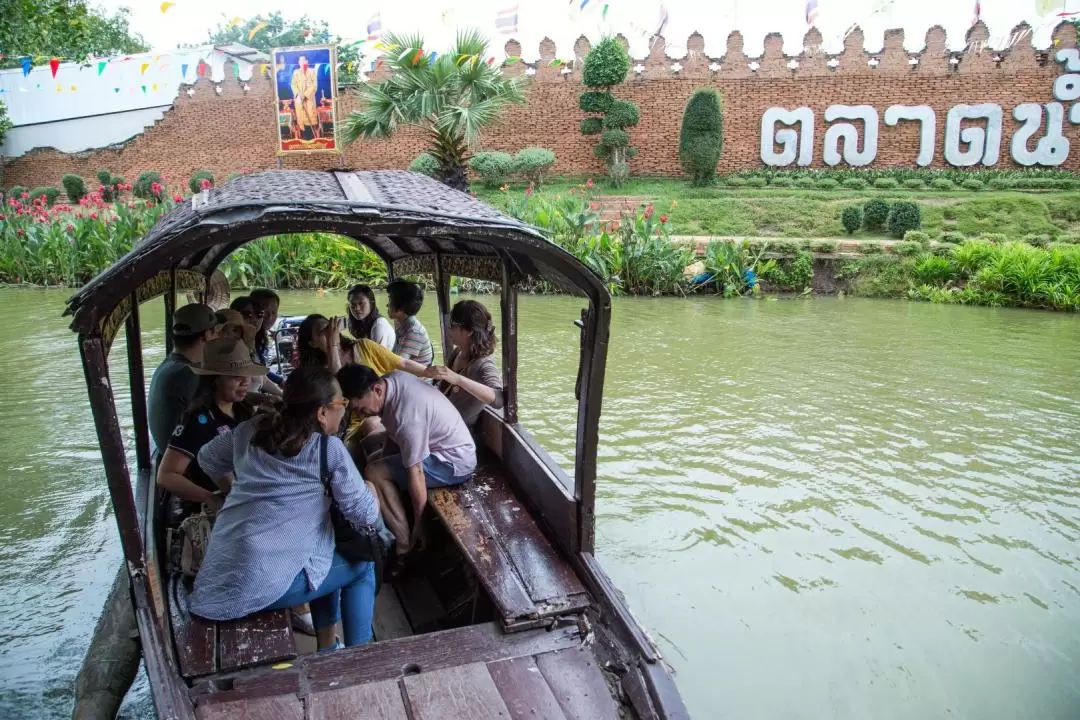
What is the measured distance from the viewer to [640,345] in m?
11.0

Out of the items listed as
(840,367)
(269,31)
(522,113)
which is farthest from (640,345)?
(269,31)

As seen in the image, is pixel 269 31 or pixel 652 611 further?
pixel 269 31

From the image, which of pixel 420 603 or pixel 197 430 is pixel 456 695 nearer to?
pixel 420 603

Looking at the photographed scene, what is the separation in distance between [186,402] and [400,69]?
42.5ft

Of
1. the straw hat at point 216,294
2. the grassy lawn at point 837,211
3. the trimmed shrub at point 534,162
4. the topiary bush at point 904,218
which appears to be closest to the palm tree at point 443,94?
the grassy lawn at point 837,211

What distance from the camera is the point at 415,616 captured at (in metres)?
3.79

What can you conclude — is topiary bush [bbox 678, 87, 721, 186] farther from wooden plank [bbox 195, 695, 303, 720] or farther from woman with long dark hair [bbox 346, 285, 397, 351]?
wooden plank [bbox 195, 695, 303, 720]

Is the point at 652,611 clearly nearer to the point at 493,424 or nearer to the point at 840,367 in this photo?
the point at 493,424

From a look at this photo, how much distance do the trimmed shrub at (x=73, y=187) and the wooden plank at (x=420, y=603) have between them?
985 inches

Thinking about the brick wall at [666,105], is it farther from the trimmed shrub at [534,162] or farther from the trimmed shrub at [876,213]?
the trimmed shrub at [876,213]

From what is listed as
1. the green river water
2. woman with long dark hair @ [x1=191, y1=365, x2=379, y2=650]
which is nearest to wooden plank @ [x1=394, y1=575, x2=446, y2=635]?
woman with long dark hair @ [x1=191, y1=365, x2=379, y2=650]

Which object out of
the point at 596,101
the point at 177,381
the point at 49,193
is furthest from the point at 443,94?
the point at 49,193

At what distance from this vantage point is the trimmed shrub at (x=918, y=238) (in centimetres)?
1630

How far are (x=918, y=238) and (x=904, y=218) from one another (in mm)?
1592
